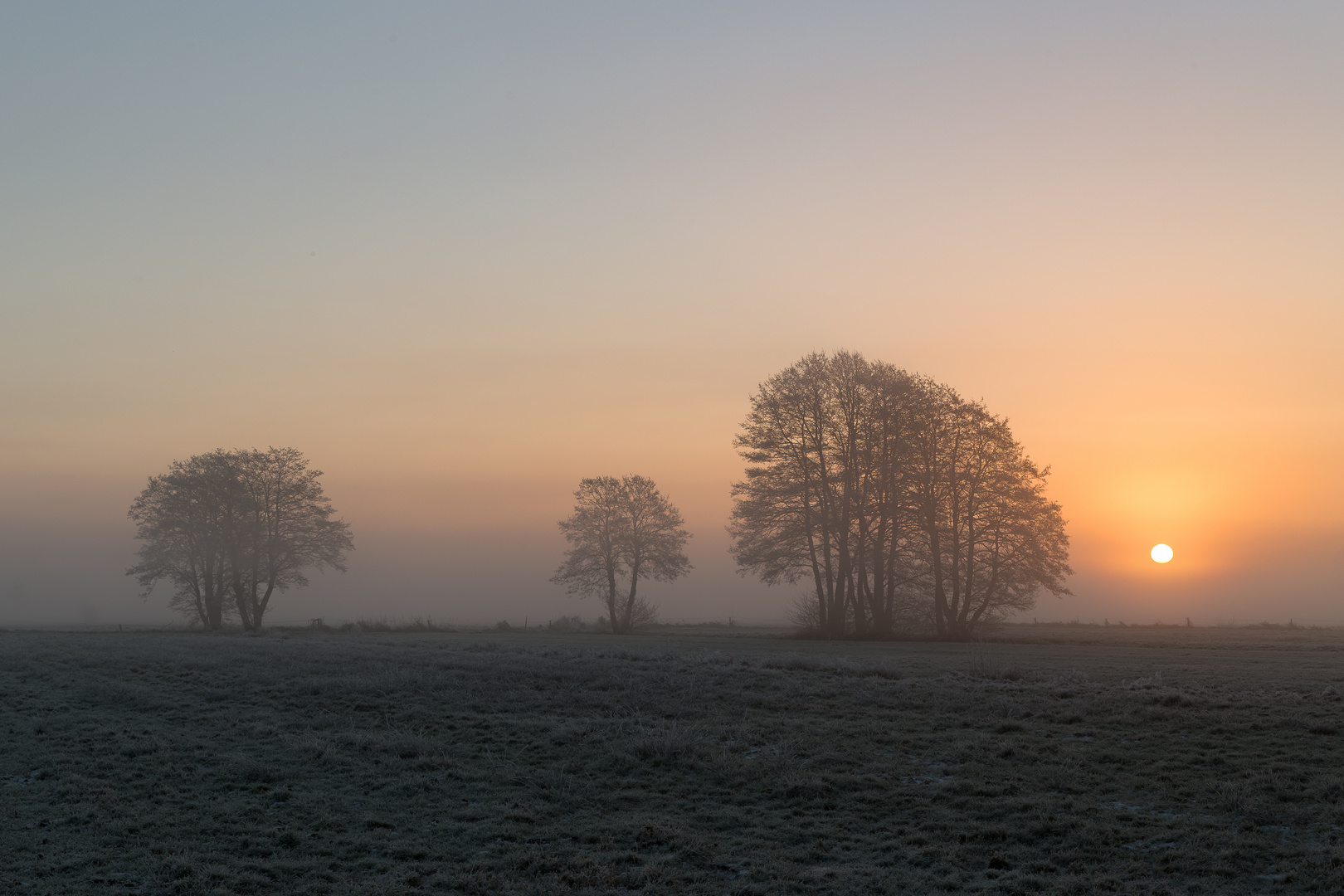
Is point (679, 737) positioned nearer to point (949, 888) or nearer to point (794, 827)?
point (794, 827)

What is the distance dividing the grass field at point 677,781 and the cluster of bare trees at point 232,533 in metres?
41.1

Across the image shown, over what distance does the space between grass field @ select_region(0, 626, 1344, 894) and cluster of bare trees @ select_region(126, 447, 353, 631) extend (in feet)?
135

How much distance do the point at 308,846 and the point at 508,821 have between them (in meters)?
2.83

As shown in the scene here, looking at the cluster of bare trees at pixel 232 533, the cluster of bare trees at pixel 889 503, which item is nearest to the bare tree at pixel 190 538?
the cluster of bare trees at pixel 232 533

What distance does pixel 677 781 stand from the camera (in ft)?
49.7

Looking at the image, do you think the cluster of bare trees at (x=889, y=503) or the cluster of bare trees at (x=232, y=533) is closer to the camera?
the cluster of bare trees at (x=889, y=503)

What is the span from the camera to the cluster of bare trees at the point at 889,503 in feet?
153

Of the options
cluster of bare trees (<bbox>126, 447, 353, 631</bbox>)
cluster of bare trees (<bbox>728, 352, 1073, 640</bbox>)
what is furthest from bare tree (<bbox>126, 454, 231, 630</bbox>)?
cluster of bare trees (<bbox>728, 352, 1073, 640</bbox>)

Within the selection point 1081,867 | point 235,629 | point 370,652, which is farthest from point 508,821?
point 235,629

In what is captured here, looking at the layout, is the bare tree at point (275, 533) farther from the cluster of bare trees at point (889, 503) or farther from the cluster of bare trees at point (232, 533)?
the cluster of bare trees at point (889, 503)

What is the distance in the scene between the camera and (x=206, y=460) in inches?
2574

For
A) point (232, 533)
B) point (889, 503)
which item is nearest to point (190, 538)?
point (232, 533)

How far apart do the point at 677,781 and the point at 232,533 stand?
5750cm

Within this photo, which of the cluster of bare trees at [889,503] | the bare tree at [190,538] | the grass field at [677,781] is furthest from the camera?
the bare tree at [190,538]
